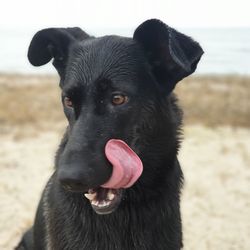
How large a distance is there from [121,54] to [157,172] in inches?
33.4

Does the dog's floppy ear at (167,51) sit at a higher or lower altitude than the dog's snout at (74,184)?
higher

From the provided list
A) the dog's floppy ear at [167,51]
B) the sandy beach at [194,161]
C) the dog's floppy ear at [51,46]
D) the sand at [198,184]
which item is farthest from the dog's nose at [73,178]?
the sand at [198,184]

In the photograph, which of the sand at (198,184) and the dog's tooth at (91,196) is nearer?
the dog's tooth at (91,196)

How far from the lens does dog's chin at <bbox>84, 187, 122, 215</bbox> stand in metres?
3.19

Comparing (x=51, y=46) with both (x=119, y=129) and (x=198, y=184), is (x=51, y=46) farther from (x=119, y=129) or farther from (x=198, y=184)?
(x=198, y=184)

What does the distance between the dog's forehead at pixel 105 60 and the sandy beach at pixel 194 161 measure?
1.54 metres

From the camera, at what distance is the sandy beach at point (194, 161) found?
6.55 metres

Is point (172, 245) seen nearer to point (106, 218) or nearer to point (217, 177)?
Answer: point (106, 218)

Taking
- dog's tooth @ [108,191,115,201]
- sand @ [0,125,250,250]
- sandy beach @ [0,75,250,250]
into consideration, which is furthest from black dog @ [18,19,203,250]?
sand @ [0,125,250,250]

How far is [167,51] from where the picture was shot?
3.40 m

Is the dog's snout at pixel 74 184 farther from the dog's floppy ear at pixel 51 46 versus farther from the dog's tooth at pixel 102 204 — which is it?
the dog's floppy ear at pixel 51 46

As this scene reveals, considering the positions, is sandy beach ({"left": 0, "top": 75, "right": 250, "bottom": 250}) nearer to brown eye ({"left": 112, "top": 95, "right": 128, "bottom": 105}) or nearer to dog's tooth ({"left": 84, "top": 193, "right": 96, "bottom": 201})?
brown eye ({"left": 112, "top": 95, "right": 128, "bottom": 105})

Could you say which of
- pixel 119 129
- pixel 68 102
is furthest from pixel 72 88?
pixel 119 129

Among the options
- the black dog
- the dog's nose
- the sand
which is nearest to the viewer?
the dog's nose
